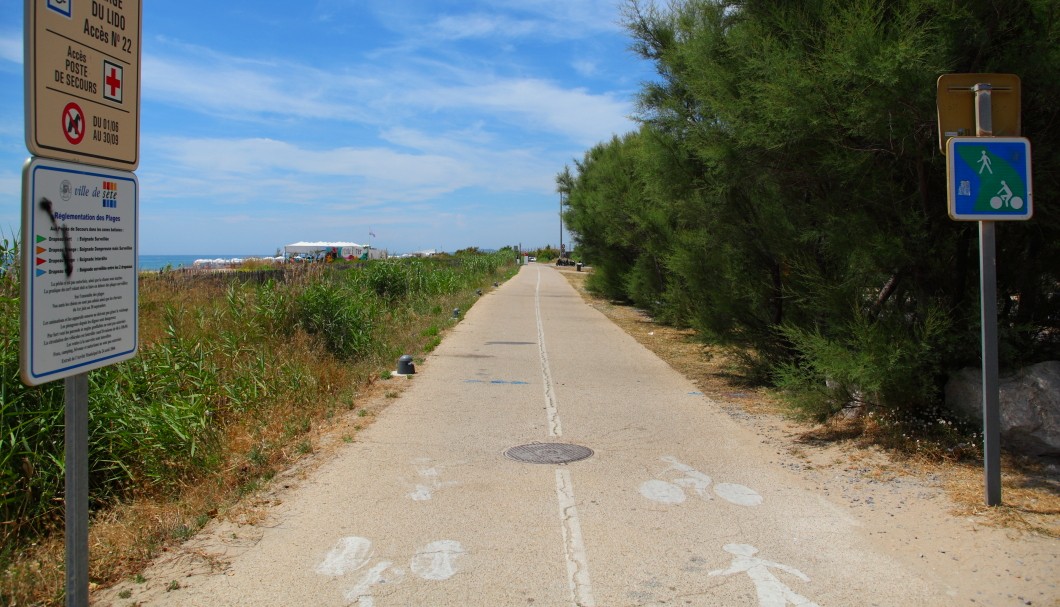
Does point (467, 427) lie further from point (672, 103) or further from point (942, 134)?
point (672, 103)

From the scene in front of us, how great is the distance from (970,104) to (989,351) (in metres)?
1.75

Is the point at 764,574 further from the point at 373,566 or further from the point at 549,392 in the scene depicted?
the point at 549,392

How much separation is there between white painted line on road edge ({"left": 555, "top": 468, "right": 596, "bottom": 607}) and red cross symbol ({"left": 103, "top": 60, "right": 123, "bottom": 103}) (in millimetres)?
3306

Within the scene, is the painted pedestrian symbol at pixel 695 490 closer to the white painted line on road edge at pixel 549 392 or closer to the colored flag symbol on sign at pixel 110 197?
the white painted line on road edge at pixel 549 392

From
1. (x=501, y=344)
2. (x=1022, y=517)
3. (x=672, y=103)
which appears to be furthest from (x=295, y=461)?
(x=501, y=344)

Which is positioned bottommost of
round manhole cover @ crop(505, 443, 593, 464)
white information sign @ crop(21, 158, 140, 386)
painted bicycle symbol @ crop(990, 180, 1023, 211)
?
round manhole cover @ crop(505, 443, 593, 464)

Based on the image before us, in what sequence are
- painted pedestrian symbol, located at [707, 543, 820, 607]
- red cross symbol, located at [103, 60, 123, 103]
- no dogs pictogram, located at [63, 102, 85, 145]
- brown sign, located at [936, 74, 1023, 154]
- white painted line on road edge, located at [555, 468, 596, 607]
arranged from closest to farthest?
no dogs pictogram, located at [63, 102, 85, 145], red cross symbol, located at [103, 60, 123, 103], painted pedestrian symbol, located at [707, 543, 820, 607], white painted line on road edge, located at [555, 468, 596, 607], brown sign, located at [936, 74, 1023, 154]

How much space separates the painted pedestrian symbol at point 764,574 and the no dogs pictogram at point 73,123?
3858 mm

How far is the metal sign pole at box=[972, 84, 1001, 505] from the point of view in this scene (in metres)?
5.02

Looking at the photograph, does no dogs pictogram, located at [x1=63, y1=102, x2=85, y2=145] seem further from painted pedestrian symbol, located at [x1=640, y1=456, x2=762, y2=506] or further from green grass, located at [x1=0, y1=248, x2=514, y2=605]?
painted pedestrian symbol, located at [x1=640, y1=456, x2=762, y2=506]

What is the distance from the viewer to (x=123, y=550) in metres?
4.44

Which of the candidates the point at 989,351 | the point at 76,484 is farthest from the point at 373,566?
the point at 989,351

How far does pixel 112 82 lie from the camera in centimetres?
327

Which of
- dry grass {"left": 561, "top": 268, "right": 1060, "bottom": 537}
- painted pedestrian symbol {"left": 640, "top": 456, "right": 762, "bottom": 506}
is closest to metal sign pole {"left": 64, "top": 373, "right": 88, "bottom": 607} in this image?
painted pedestrian symbol {"left": 640, "top": 456, "right": 762, "bottom": 506}
